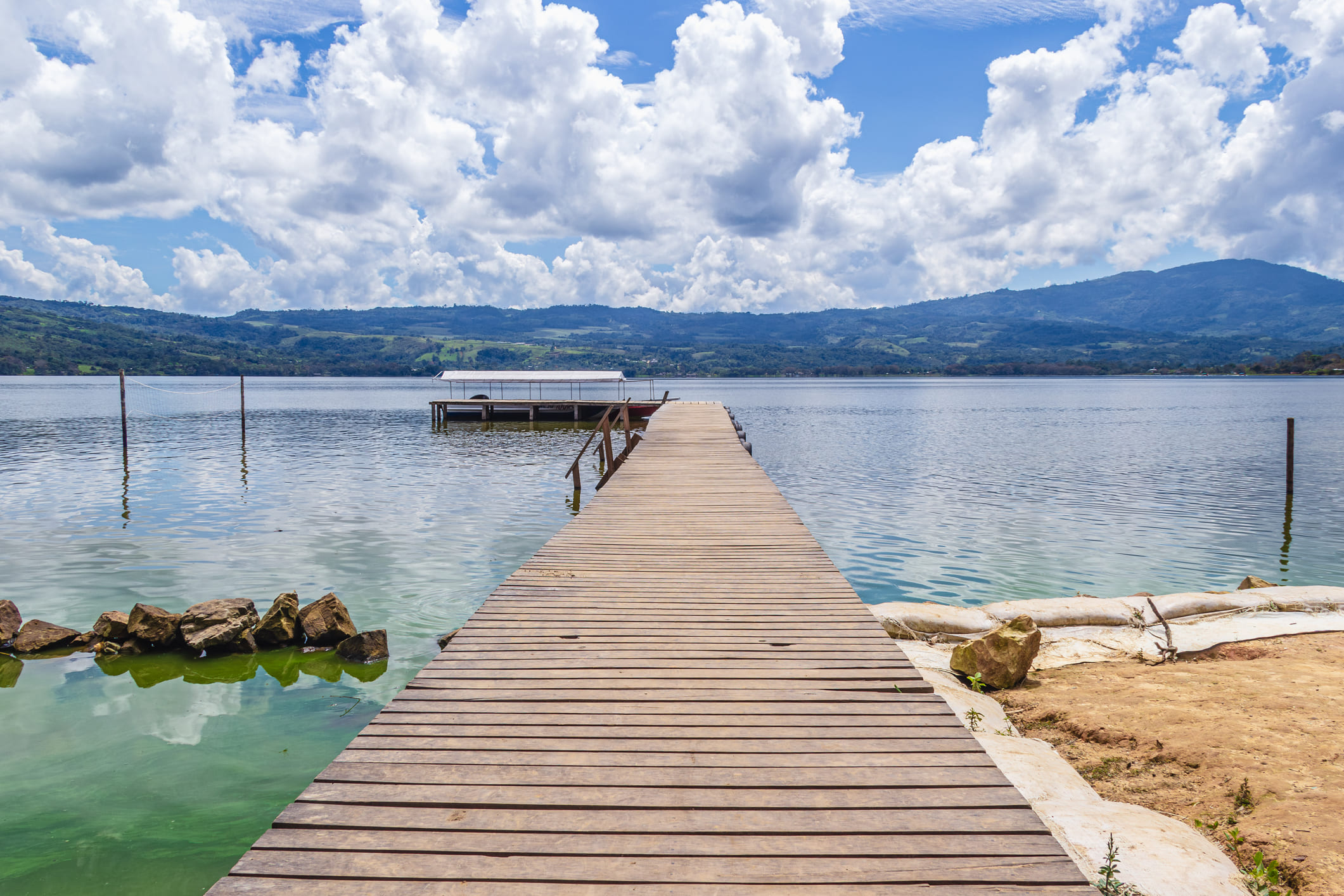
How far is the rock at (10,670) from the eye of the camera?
9.46m

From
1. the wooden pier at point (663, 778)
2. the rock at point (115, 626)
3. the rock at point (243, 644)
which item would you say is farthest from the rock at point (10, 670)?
the wooden pier at point (663, 778)

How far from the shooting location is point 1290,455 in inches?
887

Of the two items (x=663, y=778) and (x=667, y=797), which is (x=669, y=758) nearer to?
(x=663, y=778)

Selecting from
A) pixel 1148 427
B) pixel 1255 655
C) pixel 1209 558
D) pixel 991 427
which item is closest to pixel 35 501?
pixel 1255 655

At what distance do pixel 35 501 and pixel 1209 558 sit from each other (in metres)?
28.7

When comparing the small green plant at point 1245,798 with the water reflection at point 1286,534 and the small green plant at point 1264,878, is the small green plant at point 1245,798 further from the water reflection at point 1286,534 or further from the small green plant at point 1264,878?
the water reflection at point 1286,534

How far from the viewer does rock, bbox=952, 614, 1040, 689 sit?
26.0 ft

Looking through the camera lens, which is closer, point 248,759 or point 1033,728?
point 1033,728

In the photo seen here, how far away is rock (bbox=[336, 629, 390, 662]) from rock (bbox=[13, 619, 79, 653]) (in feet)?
12.8

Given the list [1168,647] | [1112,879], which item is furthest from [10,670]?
[1168,647]

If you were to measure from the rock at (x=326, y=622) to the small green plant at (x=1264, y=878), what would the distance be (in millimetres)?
9786

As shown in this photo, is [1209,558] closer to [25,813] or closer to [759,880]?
[759,880]

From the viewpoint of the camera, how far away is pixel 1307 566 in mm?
15312

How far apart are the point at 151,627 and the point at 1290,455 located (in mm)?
27451
